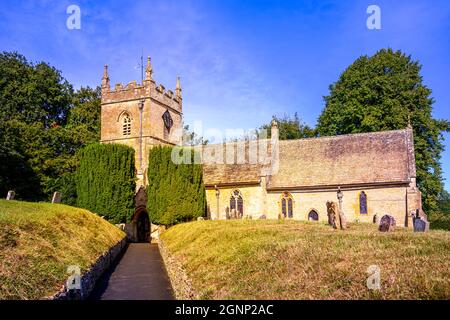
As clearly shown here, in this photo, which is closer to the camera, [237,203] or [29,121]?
[237,203]

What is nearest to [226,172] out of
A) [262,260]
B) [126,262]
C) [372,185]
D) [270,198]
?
[270,198]

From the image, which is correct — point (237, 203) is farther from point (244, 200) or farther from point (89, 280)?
point (89, 280)

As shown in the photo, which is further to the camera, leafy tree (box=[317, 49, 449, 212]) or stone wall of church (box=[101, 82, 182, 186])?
stone wall of church (box=[101, 82, 182, 186])

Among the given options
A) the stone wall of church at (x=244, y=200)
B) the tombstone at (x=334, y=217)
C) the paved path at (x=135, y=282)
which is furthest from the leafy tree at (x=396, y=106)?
the paved path at (x=135, y=282)

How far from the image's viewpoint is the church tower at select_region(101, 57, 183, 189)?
35531 millimetres

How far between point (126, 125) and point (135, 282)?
24705 mm

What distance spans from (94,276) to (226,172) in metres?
20.7

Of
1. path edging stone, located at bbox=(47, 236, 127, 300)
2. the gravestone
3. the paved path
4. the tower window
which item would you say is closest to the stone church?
the tower window

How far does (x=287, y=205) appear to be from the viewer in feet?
101

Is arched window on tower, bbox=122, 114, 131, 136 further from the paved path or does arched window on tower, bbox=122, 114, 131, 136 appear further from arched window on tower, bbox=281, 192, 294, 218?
the paved path

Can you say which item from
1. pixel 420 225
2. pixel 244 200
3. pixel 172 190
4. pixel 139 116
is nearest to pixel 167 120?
pixel 139 116

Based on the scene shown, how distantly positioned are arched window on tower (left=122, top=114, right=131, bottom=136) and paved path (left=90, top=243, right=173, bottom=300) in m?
17.9

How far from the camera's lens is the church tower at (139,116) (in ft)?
117
